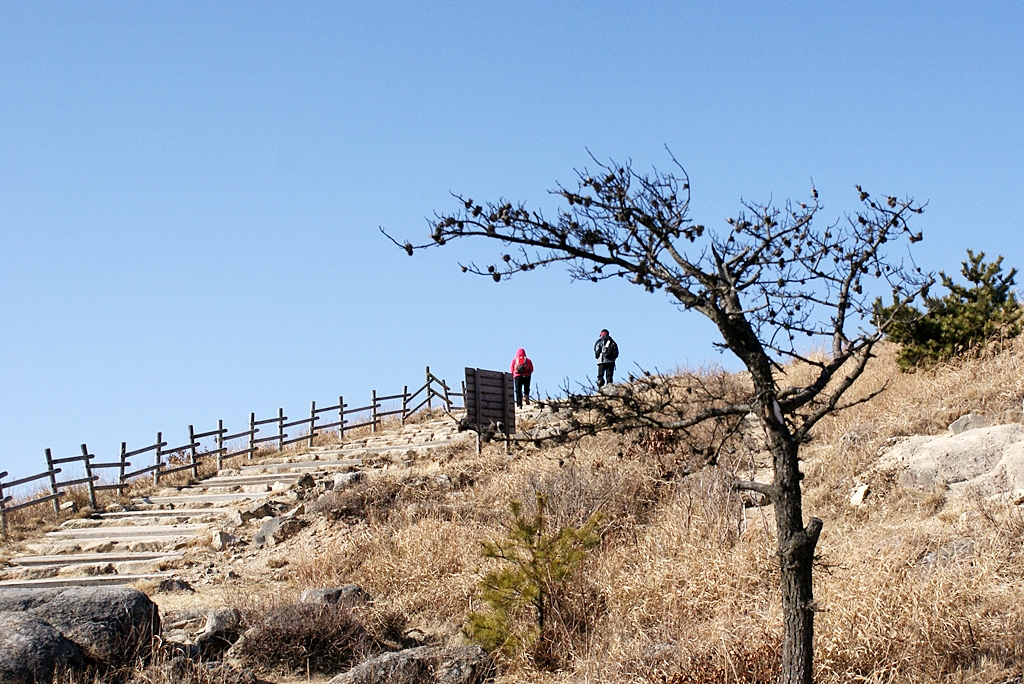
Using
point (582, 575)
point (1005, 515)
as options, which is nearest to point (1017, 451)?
point (1005, 515)

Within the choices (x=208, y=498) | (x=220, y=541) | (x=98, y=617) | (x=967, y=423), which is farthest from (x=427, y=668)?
(x=208, y=498)

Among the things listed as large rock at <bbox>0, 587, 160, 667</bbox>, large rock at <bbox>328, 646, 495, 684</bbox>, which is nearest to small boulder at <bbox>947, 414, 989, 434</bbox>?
large rock at <bbox>328, 646, 495, 684</bbox>

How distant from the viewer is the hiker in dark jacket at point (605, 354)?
24.1 meters

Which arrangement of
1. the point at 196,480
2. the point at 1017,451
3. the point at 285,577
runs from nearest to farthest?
the point at 1017,451
the point at 285,577
the point at 196,480

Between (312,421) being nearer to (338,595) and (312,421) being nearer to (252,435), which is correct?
(252,435)

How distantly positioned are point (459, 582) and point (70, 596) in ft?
14.9

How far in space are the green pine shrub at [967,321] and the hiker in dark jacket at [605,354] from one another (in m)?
7.68

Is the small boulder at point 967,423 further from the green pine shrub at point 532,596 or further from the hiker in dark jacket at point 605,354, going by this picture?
the hiker in dark jacket at point 605,354

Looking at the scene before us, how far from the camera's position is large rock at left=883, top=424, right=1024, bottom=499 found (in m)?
11.9

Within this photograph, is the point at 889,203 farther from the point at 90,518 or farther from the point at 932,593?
the point at 90,518

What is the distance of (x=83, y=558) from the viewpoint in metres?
18.4

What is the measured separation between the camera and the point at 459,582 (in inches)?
485

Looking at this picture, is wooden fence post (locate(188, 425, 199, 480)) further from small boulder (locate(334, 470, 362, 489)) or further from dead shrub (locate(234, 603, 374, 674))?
dead shrub (locate(234, 603, 374, 674))

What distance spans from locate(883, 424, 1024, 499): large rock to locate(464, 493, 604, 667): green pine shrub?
16.1 ft
